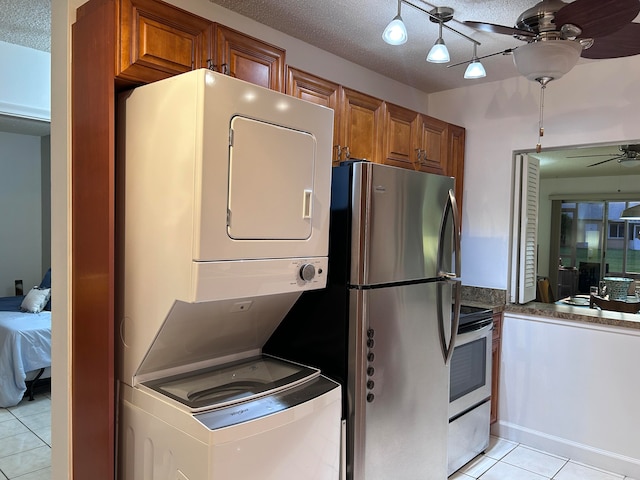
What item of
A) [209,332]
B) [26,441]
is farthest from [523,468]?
[26,441]

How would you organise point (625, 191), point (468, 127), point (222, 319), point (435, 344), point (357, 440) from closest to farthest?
point (222, 319) → point (357, 440) → point (435, 344) → point (468, 127) → point (625, 191)

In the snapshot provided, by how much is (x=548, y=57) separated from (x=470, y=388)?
2.01 meters

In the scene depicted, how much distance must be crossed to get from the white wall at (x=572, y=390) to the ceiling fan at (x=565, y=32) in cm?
190

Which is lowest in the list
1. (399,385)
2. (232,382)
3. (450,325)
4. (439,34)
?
(399,385)

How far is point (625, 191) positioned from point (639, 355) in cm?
490

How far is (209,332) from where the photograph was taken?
Result: 5.79 feet

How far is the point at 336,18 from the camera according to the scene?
2.38m

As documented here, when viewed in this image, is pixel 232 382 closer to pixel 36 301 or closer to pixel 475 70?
pixel 475 70

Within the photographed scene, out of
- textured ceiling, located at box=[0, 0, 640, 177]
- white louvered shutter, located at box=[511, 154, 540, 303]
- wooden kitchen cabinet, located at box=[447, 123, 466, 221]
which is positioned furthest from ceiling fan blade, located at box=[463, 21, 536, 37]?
white louvered shutter, located at box=[511, 154, 540, 303]

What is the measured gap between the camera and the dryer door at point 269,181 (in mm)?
1474

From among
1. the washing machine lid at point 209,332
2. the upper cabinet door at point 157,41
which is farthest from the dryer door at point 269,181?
the upper cabinet door at point 157,41

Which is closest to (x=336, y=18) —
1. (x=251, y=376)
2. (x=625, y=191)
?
(x=251, y=376)

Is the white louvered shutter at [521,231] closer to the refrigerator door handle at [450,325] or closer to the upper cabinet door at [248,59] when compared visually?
the refrigerator door handle at [450,325]

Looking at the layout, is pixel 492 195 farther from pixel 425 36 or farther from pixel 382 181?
pixel 382 181
